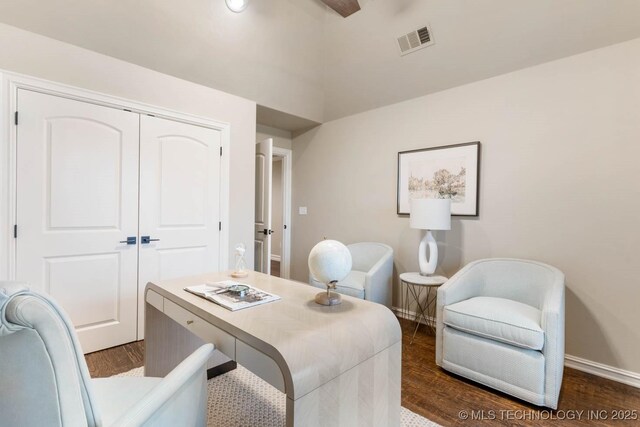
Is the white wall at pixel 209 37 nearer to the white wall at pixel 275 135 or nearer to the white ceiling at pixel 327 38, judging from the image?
the white ceiling at pixel 327 38

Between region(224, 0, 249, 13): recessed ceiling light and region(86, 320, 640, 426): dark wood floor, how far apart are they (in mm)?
3064

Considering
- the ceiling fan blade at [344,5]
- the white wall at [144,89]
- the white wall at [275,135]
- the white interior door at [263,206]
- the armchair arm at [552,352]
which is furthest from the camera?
the white wall at [275,135]

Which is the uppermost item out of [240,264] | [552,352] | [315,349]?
[240,264]

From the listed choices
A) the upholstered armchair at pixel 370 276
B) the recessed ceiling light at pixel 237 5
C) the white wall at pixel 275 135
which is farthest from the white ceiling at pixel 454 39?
the upholstered armchair at pixel 370 276

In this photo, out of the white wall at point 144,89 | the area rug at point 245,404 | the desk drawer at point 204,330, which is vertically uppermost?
the white wall at point 144,89

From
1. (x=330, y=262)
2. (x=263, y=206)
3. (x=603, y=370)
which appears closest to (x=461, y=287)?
(x=603, y=370)

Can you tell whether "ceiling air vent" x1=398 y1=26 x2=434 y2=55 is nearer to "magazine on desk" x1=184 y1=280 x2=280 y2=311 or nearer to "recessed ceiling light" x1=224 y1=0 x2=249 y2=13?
"recessed ceiling light" x1=224 y1=0 x2=249 y2=13

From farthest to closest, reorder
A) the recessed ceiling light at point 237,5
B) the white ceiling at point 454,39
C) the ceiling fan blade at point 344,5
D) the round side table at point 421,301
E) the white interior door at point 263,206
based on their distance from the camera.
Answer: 1. the white interior door at point 263,206
2. the round side table at point 421,301
3. the recessed ceiling light at point 237,5
4. the ceiling fan blade at point 344,5
5. the white ceiling at point 454,39

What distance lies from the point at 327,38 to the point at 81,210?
9.63ft

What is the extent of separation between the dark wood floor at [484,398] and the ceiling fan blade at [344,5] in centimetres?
296

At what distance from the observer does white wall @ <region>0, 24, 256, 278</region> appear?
210cm

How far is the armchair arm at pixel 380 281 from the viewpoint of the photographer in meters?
2.92

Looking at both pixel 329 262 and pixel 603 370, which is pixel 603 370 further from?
pixel 329 262

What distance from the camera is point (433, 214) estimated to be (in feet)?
8.86
